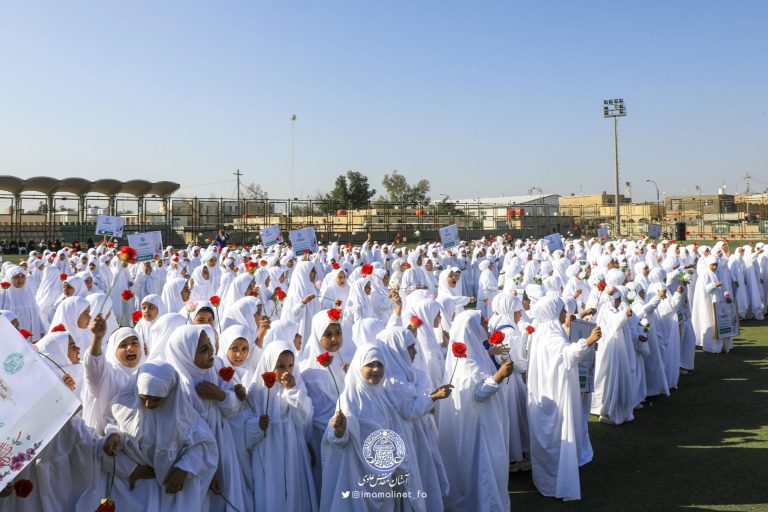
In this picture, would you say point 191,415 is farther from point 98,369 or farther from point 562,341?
point 562,341

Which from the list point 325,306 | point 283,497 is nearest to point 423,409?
point 283,497

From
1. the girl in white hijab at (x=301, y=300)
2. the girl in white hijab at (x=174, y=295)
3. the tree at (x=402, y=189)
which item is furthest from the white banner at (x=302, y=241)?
the tree at (x=402, y=189)

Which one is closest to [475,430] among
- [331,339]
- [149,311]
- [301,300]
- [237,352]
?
[331,339]

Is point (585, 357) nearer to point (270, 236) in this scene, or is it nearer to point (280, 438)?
point (280, 438)

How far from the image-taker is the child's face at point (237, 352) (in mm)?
4316

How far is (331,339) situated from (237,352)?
2.42 ft

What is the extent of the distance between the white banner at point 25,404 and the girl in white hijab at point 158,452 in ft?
2.07

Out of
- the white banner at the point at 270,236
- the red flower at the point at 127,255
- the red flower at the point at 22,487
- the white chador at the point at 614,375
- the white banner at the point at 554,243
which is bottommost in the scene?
the white chador at the point at 614,375

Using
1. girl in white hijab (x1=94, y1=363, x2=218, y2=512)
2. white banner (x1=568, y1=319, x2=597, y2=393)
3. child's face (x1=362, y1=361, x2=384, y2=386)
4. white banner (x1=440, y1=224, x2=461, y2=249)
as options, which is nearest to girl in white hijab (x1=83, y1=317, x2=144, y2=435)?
girl in white hijab (x1=94, y1=363, x2=218, y2=512)

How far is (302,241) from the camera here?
14.5 m

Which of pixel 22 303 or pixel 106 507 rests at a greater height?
pixel 22 303

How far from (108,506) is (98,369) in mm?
971

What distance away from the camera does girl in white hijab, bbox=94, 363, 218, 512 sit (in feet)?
11.0

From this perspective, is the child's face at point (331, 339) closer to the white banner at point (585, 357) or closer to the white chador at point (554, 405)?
the white chador at point (554, 405)
